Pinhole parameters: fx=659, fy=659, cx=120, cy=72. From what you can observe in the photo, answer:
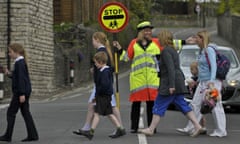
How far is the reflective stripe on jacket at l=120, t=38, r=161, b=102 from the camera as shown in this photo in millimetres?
11375

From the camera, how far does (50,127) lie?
1270 centimetres

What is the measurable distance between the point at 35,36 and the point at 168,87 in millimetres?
15573

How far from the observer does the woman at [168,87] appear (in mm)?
10922

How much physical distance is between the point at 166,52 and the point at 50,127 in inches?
121

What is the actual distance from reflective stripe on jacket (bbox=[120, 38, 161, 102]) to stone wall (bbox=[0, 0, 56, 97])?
1249cm

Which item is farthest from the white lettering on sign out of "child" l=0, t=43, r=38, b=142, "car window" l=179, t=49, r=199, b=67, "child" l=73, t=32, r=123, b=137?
"child" l=0, t=43, r=38, b=142

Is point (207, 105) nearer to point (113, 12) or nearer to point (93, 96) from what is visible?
point (93, 96)

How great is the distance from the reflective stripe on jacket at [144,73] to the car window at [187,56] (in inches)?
211

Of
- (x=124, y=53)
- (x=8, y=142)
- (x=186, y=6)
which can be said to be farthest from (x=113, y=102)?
(x=186, y=6)

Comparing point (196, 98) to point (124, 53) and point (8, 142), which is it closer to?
point (124, 53)

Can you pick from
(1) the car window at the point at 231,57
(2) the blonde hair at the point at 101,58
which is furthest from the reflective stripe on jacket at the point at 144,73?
→ (1) the car window at the point at 231,57

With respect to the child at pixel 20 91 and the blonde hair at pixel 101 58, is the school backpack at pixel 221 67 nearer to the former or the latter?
the blonde hair at pixel 101 58

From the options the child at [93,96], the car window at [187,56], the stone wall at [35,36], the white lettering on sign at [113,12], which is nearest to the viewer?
the child at [93,96]

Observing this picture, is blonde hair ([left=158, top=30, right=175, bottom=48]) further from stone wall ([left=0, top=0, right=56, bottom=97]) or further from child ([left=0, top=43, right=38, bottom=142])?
stone wall ([left=0, top=0, right=56, bottom=97])
